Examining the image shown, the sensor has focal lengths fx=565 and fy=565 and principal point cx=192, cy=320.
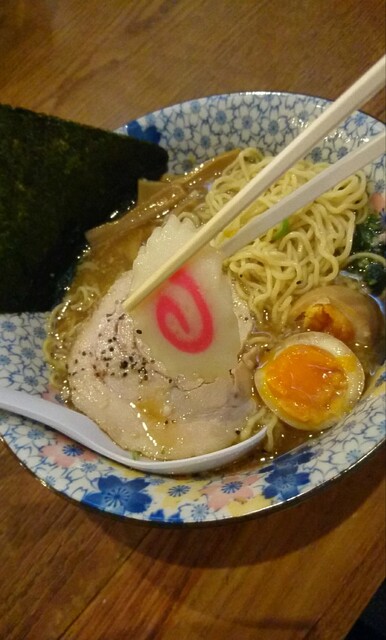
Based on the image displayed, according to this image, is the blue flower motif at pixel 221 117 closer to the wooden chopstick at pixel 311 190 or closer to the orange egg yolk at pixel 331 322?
the wooden chopstick at pixel 311 190

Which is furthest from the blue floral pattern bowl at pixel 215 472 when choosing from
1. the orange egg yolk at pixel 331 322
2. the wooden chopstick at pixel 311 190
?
the wooden chopstick at pixel 311 190

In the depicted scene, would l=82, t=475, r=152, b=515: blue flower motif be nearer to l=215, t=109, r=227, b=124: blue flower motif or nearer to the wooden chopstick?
the wooden chopstick

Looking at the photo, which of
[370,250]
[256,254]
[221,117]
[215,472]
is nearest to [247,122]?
[221,117]

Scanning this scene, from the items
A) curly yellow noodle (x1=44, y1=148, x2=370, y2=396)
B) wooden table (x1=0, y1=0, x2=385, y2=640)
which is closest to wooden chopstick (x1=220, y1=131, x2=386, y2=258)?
curly yellow noodle (x1=44, y1=148, x2=370, y2=396)

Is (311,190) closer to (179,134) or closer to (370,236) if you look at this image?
(370,236)

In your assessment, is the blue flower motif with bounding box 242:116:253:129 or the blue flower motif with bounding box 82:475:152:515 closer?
the blue flower motif with bounding box 82:475:152:515

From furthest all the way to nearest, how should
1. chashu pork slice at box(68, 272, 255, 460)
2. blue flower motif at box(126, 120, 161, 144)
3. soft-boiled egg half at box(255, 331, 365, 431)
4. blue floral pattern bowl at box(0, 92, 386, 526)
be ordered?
blue flower motif at box(126, 120, 161, 144)
chashu pork slice at box(68, 272, 255, 460)
soft-boiled egg half at box(255, 331, 365, 431)
blue floral pattern bowl at box(0, 92, 386, 526)

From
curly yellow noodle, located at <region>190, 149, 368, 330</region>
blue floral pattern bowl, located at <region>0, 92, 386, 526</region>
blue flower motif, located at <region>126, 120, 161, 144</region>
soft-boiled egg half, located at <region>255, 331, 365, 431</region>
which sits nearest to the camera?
blue floral pattern bowl, located at <region>0, 92, 386, 526</region>
